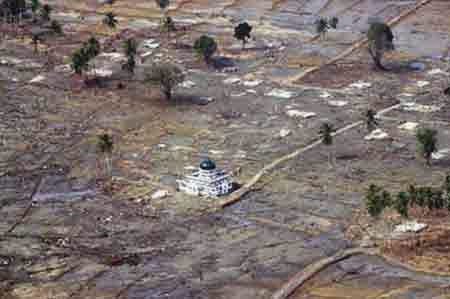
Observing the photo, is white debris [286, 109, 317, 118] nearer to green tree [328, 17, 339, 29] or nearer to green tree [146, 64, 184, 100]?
green tree [146, 64, 184, 100]

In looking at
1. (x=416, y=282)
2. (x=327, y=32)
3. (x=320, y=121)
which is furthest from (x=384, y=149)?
(x=327, y=32)

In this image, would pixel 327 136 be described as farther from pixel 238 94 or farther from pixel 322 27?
pixel 322 27

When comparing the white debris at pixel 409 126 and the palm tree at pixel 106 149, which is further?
the white debris at pixel 409 126

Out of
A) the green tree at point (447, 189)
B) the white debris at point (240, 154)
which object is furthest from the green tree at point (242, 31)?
the green tree at point (447, 189)

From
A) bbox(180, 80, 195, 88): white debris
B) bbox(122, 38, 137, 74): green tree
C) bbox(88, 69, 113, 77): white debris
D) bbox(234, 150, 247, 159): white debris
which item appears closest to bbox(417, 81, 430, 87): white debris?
bbox(180, 80, 195, 88): white debris

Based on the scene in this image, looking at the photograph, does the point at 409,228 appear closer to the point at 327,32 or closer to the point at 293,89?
the point at 293,89

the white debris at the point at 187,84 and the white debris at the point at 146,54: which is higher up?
the white debris at the point at 146,54

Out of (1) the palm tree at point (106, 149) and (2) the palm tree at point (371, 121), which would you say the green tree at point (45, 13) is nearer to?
(1) the palm tree at point (106, 149)

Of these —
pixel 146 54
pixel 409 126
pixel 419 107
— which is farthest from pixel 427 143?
pixel 146 54
